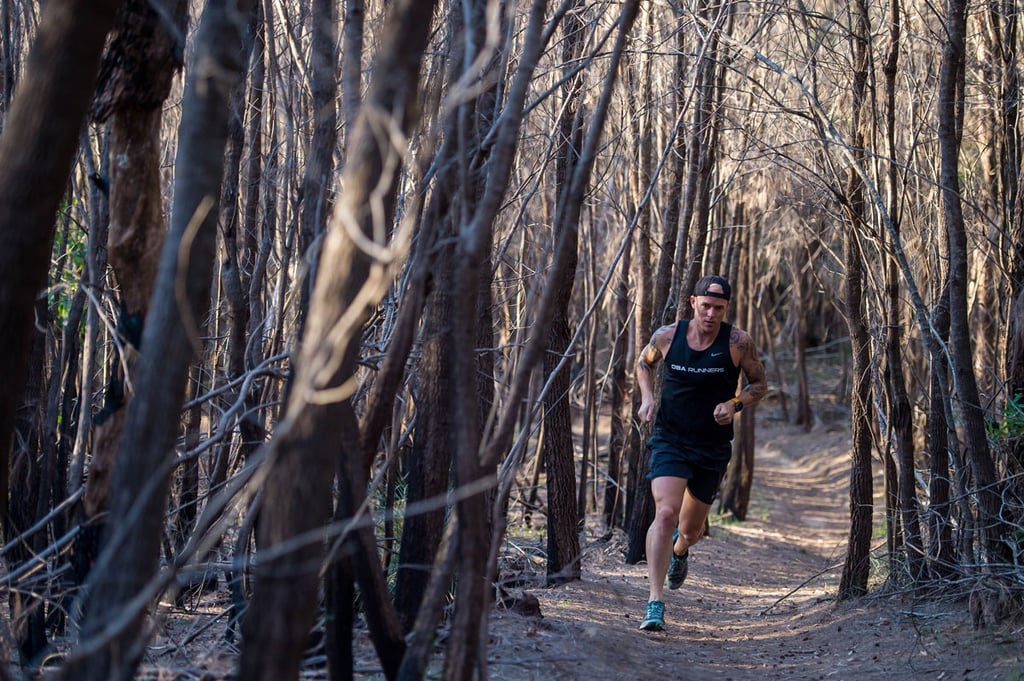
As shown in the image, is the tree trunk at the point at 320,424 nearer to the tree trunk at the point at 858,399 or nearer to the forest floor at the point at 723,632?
the forest floor at the point at 723,632

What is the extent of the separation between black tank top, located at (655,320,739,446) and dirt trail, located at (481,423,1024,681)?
113cm

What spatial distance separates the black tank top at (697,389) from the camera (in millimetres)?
6730

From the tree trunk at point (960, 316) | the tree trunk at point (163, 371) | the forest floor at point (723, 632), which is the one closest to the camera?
the tree trunk at point (163, 371)

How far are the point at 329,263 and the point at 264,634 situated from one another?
1034 millimetres

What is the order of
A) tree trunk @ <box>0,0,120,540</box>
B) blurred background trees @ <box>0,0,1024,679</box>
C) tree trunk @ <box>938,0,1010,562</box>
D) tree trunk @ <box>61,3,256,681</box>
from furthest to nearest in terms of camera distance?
tree trunk @ <box>938,0,1010,562</box> < tree trunk @ <box>0,0,120,540</box> < blurred background trees @ <box>0,0,1024,679</box> < tree trunk @ <box>61,3,256,681</box>

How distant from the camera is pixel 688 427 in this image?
22.2 ft

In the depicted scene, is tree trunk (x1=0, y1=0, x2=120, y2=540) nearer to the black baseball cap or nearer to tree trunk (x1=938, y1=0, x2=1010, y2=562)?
the black baseball cap

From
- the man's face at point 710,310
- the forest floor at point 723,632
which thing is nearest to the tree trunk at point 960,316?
the forest floor at point 723,632

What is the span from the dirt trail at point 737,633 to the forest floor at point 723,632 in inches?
0.4

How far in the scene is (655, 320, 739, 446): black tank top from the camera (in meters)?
6.73

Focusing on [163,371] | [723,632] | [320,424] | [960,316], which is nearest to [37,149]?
[163,371]

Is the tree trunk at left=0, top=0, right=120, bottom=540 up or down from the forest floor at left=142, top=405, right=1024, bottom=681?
up

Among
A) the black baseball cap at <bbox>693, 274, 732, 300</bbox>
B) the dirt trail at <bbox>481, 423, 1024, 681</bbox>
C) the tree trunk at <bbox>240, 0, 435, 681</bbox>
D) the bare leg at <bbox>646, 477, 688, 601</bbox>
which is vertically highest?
the black baseball cap at <bbox>693, 274, 732, 300</bbox>

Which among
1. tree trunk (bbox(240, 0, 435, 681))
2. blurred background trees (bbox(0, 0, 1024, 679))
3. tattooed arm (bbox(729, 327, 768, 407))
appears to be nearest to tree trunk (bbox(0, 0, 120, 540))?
blurred background trees (bbox(0, 0, 1024, 679))
